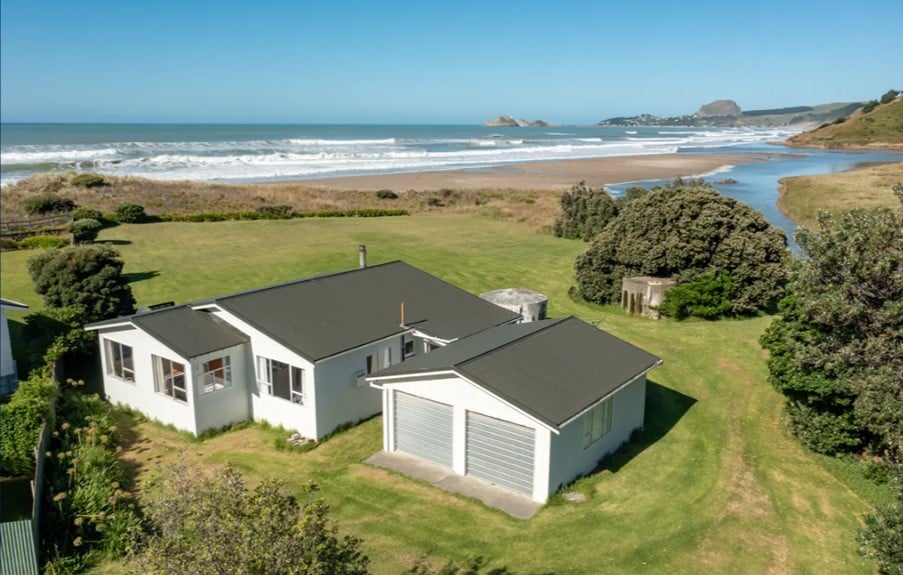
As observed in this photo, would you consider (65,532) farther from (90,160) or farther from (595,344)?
(90,160)

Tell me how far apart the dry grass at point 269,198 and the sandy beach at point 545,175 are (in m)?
5.76

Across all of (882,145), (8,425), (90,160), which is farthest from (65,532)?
(882,145)

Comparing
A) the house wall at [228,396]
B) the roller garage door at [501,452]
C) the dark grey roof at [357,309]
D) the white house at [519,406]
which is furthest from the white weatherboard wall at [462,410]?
the house wall at [228,396]

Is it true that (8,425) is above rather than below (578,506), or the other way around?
above

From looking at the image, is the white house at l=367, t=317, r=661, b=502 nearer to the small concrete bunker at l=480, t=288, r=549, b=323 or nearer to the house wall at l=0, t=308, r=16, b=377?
the small concrete bunker at l=480, t=288, r=549, b=323

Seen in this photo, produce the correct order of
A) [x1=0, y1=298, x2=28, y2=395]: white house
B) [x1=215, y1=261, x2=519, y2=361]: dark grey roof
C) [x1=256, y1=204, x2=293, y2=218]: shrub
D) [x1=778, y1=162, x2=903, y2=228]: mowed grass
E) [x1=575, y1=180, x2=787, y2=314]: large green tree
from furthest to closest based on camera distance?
[x1=778, y1=162, x2=903, y2=228]: mowed grass → [x1=256, y1=204, x2=293, y2=218]: shrub → [x1=575, y1=180, x2=787, y2=314]: large green tree → [x1=0, y1=298, x2=28, y2=395]: white house → [x1=215, y1=261, x2=519, y2=361]: dark grey roof

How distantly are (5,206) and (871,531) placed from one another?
53840 mm

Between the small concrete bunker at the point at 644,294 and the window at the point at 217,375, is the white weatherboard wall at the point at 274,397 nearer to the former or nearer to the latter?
the window at the point at 217,375

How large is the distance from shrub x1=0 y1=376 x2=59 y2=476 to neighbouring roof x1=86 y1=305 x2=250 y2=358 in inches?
117

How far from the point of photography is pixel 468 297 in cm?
2256

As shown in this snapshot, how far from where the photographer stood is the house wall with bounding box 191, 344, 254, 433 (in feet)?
57.5

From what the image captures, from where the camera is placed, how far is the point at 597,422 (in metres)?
15.6

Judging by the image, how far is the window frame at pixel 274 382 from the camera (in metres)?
17.5

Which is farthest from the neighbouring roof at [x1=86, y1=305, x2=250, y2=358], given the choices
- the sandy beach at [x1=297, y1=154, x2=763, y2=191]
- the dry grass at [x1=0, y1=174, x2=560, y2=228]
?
the sandy beach at [x1=297, y1=154, x2=763, y2=191]
